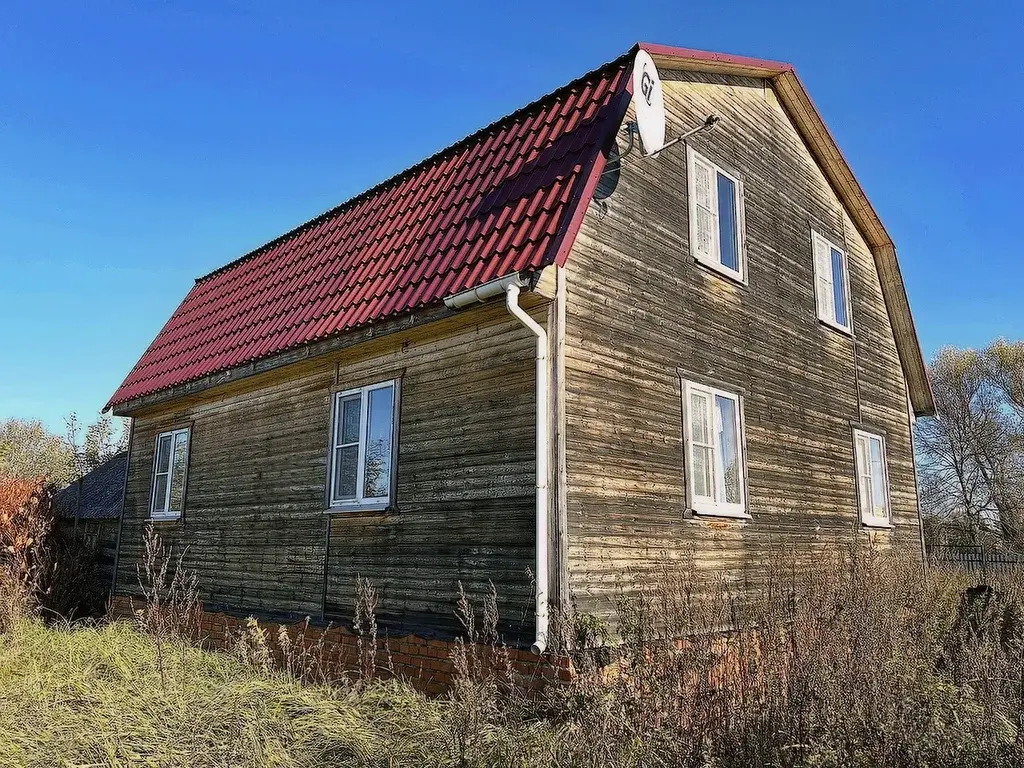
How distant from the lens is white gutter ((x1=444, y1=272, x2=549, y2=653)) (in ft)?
23.3

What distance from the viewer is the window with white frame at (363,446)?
30.7 feet

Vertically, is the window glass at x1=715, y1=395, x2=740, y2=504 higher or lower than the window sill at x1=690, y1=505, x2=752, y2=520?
higher

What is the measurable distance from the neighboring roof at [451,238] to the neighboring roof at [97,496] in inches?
142

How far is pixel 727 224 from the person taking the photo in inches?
438

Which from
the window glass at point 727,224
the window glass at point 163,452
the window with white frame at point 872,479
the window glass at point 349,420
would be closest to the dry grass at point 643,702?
the window glass at point 349,420

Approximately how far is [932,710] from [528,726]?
3.04m

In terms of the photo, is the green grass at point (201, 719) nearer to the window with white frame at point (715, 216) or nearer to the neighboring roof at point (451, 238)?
the neighboring roof at point (451, 238)

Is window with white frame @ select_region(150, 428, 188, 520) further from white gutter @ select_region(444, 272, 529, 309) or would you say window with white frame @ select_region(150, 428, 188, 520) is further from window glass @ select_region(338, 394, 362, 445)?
white gutter @ select_region(444, 272, 529, 309)

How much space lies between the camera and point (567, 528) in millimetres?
7336

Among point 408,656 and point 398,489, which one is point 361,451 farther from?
point 408,656

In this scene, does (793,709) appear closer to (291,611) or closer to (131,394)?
(291,611)

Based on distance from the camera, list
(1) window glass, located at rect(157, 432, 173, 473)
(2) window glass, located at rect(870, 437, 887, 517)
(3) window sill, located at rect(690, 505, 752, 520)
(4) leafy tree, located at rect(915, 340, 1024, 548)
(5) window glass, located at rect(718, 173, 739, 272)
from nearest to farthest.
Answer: (3) window sill, located at rect(690, 505, 752, 520)
(5) window glass, located at rect(718, 173, 739, 272)
(2) window glass, located at rect(870, 437, 887, 517)
(1) window glass, located at rect(157, 432, 173, 473)
(4) leafy tree, located at rect(915, 340, 1024, 548)

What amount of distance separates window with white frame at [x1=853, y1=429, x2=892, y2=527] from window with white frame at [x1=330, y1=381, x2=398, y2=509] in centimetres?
784

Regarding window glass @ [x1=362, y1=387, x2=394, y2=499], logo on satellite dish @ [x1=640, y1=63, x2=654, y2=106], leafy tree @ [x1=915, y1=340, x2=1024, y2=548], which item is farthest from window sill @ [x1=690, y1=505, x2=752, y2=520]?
leafy tree @ [x1=915, y1=340, x2=1024, y2=548]
